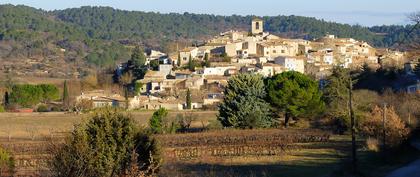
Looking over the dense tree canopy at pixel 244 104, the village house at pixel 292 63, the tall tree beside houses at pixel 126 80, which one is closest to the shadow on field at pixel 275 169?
the dense tree canopy at pixel 244 104

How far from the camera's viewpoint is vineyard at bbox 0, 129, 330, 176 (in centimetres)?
2727

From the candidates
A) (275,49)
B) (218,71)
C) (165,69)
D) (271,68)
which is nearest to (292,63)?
(271,68)

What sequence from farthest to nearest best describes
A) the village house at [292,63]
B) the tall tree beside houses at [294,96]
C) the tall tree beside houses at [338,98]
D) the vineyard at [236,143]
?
the village house at [292,63]
the tall tree beside houses at [294,96]
the tall tree beside houses at [338,98]
the vineyard at [236,143]

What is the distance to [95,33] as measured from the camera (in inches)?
7672

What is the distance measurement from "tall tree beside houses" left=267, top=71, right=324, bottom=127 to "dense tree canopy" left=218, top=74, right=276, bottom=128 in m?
1.58

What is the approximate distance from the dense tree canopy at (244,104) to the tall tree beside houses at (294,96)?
5.18 ft

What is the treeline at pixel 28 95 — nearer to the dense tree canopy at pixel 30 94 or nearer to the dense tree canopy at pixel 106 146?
the dense tree canopy at pixel 30 94

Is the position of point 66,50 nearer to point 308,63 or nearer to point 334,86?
point 308,63

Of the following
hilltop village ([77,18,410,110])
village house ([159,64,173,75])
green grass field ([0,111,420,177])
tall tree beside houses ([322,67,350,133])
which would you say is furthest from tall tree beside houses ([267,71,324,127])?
village house ([159,64,173,75])

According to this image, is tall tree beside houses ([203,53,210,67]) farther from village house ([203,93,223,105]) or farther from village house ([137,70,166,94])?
village house ([203,93,223,105])

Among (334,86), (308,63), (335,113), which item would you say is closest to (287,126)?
(334,86)

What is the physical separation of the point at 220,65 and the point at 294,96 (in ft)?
112

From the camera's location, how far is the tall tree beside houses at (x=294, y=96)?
131 feet

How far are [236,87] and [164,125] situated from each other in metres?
4.13
